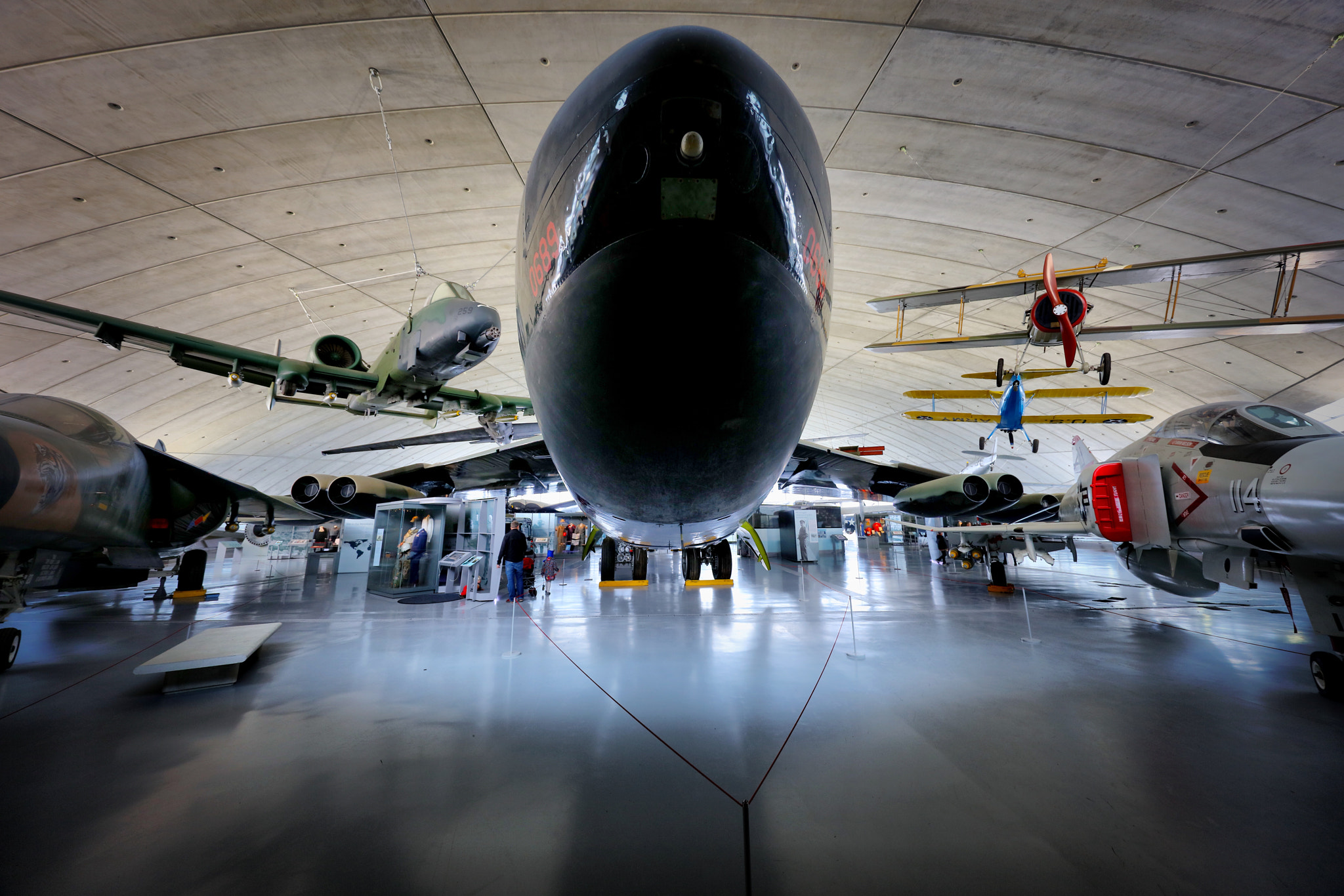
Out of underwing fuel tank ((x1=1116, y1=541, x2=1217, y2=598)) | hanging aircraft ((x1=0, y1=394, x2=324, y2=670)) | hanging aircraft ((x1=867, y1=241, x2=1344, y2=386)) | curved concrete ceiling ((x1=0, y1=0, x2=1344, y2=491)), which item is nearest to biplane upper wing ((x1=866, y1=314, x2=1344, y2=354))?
hanging aircraft ((x1=867, y1=241, x2=1344, y2=386))

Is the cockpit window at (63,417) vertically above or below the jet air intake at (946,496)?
above

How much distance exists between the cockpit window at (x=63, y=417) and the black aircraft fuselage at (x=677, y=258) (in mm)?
5718

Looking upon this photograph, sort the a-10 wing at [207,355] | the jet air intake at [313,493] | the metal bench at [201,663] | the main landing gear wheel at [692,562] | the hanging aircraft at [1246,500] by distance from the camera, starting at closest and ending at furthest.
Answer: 1. the hanging aircraft at [1246,500]
2. the metal bench at [201,663]
3. the jet air intake at [313,493]
4. the a-10 wing at [207,355]
5. the main landing gear wheel at [692,562]

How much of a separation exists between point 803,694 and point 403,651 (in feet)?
13.9

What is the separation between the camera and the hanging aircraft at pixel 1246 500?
3.65 m

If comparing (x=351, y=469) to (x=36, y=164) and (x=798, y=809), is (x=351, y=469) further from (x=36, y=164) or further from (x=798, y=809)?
(x=798, y=809)

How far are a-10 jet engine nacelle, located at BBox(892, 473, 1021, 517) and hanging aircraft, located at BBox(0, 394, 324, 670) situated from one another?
Result: 8647mm

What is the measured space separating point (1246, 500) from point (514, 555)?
9554 millimetres

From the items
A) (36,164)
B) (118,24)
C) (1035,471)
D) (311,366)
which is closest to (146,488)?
(311,366)

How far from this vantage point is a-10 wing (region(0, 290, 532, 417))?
306 inches

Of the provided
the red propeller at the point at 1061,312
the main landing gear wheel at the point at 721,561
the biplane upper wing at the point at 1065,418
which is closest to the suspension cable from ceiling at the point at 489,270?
the main landing gear wheel at the point at 721,561

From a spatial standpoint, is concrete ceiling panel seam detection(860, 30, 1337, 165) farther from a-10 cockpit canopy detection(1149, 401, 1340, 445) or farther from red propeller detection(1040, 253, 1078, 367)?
a-10 cockpit canopy detection(1149, 401, 1340, 445)

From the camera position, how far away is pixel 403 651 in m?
5.17

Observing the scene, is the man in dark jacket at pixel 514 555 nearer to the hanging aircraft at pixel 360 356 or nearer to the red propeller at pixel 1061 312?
the hanging aircraft at pixel 360 356
